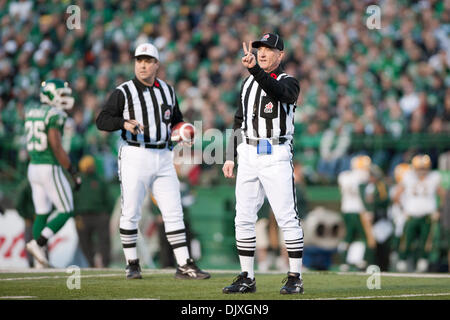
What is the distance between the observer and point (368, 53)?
57.1 feet

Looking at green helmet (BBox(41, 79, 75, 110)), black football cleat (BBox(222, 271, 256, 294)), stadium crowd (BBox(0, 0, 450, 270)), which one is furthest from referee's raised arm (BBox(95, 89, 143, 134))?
stadium crowd (BBox(0, 0, 450, 270))

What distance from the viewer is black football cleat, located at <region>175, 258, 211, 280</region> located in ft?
27.6

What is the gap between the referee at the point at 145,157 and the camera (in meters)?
8.35

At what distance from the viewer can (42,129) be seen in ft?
33.1

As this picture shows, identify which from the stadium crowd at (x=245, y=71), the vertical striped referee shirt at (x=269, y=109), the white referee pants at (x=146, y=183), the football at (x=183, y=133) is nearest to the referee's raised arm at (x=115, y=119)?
the white referee pants at (x=146, y=183)

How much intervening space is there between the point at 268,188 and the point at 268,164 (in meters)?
0.19

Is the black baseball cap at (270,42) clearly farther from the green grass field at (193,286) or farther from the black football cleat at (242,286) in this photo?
the green grass field at (193,286)

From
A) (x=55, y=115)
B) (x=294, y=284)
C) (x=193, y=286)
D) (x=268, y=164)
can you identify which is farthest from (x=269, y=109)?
(x=55, y=115)

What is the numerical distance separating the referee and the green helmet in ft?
6.31

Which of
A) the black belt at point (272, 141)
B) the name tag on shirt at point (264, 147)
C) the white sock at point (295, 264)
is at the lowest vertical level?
the white sock at point (295, 264)

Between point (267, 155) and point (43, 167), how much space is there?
13.0 ft

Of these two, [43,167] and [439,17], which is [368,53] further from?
[43,167]

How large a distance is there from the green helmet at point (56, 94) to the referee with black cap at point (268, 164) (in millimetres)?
3599
